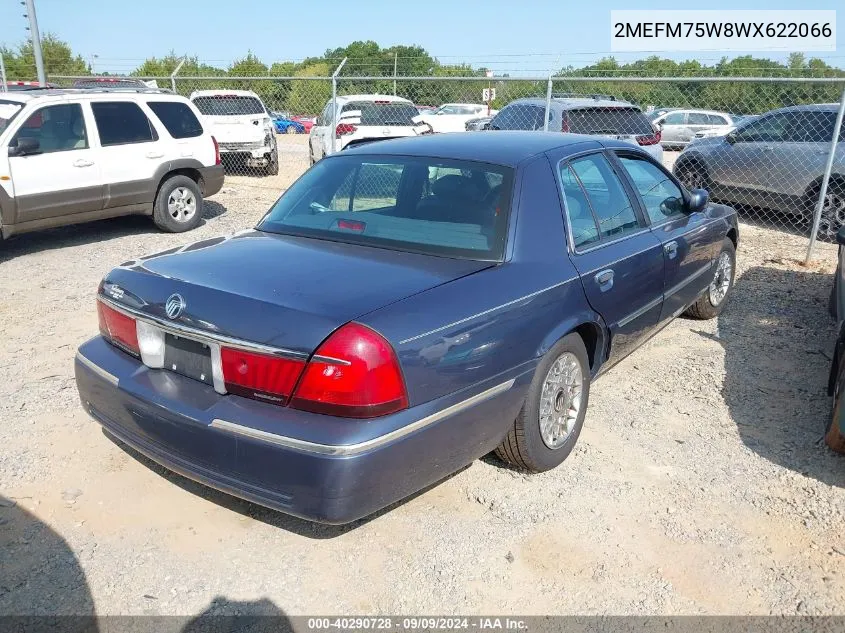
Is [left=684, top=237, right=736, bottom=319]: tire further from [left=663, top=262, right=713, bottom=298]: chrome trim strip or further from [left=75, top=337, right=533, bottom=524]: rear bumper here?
[left=75, top=337, right=533, bottom=524]: rear bumper

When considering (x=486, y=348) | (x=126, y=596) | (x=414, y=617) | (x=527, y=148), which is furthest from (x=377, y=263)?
(x=126, y=596)

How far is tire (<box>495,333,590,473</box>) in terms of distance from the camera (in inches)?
127

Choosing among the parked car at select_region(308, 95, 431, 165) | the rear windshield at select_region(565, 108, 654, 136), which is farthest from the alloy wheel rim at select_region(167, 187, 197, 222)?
the rear windshield at select_region(565, 108, 654, 136)

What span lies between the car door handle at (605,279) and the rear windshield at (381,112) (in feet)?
34.3

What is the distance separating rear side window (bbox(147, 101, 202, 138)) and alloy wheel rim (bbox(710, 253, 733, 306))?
6.74m

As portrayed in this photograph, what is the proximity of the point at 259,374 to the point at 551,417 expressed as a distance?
59.4 inches

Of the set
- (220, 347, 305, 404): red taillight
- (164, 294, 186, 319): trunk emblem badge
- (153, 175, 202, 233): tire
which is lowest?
(153, 175, 202, 233): tire

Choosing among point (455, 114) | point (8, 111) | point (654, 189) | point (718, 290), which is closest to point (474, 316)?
point (654, 189)

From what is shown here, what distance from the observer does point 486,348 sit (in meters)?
2.87

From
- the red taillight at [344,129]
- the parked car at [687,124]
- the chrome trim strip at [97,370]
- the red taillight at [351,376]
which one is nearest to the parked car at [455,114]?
the parked car at [687,124]

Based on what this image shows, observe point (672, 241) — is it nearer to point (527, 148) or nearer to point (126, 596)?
point (527, 148)

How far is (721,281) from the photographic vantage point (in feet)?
19.4

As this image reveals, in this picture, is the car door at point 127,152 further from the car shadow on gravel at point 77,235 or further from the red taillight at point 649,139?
the red taillight at point 649,139

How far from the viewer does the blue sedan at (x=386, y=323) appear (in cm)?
254
